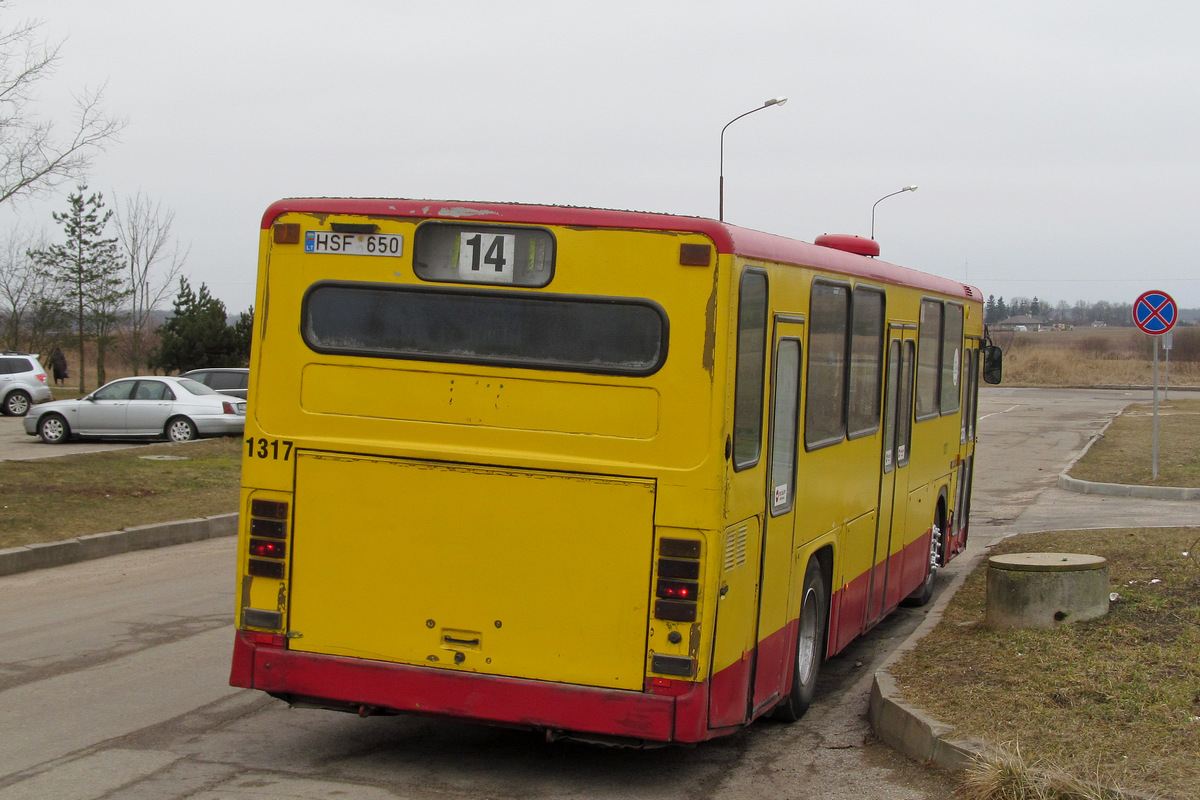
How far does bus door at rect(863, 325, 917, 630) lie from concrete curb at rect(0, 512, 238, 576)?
826 centimetres

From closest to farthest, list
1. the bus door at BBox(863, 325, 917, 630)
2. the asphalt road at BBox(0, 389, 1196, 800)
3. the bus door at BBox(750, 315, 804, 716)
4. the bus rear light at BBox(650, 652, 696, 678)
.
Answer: the bus rear light at BBox(650, 652, 696, 678)
the asphalt road at BBox(0, 389, 1196, 800)
the bus door at BBox(750, 315, 804, 716)
the bus door at BBox(863, 325, 917, 630)

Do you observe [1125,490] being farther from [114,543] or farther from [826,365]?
[114,543]

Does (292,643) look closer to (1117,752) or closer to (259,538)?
(259,538)

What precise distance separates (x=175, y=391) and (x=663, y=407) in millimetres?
21734

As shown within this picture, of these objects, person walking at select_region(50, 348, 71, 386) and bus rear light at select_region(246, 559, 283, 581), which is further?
person walking at select_region(50, 348, 71, 386)

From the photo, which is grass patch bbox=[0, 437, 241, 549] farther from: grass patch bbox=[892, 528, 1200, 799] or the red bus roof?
grass patch bbox=[892, 528, 1200, 799]

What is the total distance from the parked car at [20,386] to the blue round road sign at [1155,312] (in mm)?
28899

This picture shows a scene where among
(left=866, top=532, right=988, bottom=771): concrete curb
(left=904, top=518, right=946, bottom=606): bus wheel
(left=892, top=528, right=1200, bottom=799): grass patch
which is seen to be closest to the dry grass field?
(left=904, top=518, right=946, bottom=606): bus wheel

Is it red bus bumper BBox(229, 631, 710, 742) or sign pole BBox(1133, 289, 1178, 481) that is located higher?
sign pole BBox(1133, 289, 1178, 481)

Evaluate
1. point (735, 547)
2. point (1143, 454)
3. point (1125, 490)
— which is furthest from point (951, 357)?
point (1143, 454)

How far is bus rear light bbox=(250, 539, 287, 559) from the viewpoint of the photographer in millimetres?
6195

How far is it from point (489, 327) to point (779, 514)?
188 cm

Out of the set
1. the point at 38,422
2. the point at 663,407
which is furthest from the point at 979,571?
the point at 38,422

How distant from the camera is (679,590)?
5.69 m
